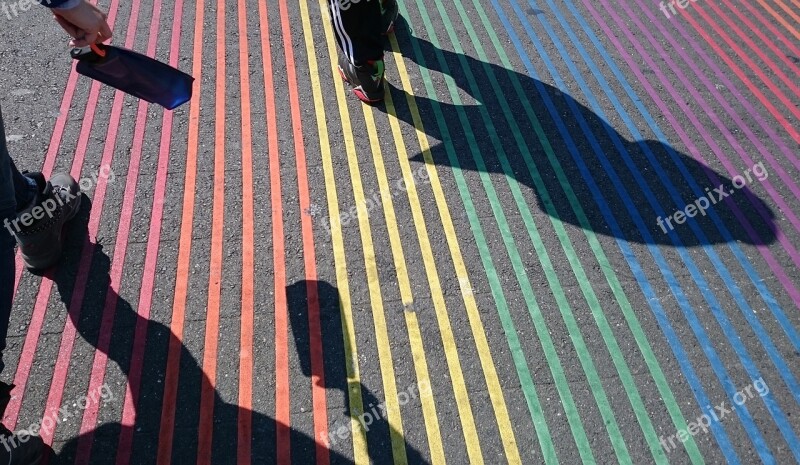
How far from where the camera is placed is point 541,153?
474 cm

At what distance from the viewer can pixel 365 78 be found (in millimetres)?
4824

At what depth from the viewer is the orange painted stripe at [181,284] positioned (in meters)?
3.27

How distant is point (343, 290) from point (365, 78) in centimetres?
187

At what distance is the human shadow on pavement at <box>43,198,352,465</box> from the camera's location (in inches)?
126

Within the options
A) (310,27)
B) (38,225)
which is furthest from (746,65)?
(38,225)

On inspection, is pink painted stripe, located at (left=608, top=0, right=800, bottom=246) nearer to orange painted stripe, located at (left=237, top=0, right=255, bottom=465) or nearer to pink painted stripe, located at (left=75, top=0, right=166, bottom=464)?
orange painted stripe, located at (left=237, top=0, right=255, bottom=465)

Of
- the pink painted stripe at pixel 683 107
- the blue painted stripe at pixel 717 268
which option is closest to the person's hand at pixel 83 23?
the blue painted stripe at pixel 717 268

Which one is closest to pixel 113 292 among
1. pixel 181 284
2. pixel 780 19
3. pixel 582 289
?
pixel 181 284

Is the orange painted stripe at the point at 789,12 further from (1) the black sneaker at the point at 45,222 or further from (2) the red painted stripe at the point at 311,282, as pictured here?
(1) the black sneaker at the point at 45,222

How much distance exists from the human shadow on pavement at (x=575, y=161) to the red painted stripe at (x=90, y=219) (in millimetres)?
2353

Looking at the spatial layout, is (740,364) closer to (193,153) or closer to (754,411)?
(754,411)

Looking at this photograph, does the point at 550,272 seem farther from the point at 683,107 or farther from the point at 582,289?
the point at 683,107

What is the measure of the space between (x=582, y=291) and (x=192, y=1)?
476 cm

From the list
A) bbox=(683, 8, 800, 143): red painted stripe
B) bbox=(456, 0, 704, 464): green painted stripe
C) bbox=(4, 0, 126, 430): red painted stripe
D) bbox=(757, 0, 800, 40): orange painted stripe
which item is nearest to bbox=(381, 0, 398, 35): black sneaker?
bbox=(456, 0, 704, 464): green painted stripe
